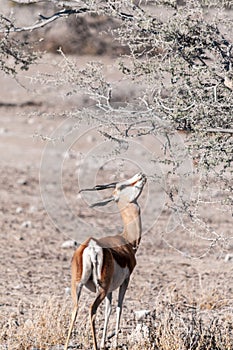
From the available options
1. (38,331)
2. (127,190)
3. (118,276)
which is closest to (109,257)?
(118,276)

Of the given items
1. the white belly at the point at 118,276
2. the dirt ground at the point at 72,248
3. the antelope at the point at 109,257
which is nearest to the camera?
the antelope at the point at 109,257

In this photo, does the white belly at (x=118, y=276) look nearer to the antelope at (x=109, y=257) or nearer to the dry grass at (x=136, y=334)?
the antelope at (x=109, y=257)

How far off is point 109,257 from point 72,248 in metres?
4.94

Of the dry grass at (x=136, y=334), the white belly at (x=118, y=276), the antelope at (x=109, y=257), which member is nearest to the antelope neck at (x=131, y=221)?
the antelope at (x=109, y=257)

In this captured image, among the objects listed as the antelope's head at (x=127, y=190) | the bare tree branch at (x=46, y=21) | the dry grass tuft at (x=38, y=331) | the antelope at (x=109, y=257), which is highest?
the bare tree branch at (x=46, y=21)

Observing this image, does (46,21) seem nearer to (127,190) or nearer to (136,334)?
(127,190)

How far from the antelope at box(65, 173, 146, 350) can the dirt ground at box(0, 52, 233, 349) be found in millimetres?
174

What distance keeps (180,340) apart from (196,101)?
1.51 metres

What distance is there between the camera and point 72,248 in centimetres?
1046

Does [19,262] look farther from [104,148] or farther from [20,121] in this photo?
[20,121]

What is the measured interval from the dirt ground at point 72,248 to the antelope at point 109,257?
0.57ft

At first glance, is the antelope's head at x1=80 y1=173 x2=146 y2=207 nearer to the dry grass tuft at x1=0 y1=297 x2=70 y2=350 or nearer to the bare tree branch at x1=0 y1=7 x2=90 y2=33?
the dry grass tuft at x1=0 y1=297 x2=70 y2=350

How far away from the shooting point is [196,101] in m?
5.47

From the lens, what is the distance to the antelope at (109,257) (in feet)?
17.8
